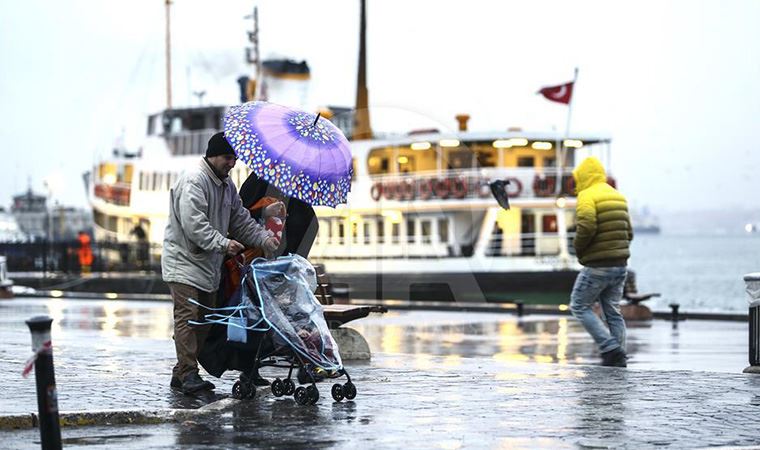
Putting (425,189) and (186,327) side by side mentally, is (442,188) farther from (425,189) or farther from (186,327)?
(186,327)

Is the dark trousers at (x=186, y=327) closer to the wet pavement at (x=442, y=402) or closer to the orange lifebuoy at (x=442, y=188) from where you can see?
the wet pavement at (x=442, y=402)

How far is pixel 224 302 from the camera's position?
9680 mm

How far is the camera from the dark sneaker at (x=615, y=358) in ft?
43.6

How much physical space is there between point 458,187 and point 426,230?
2.40 m

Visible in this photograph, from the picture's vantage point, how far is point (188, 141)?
5397cm

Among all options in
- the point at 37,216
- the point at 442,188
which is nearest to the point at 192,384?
the point at 442,188

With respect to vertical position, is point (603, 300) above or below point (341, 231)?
below

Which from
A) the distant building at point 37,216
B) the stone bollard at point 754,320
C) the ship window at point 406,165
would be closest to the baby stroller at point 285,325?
the stone bollard at point 754,320

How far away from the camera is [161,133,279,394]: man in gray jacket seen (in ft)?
30.8

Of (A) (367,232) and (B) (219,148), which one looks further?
(A) (367,232)

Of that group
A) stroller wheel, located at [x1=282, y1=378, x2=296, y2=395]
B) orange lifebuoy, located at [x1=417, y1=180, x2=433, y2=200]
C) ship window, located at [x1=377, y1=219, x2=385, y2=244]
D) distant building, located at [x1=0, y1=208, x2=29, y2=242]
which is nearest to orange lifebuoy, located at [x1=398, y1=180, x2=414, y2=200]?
orange lifebuoy, located at [x1=417, y1=180, x2=433, y2=200]

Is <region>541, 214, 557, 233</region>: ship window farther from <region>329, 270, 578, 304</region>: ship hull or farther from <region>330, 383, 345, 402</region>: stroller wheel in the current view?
<region>330, 383, 345, 402</region>: stroller wheel

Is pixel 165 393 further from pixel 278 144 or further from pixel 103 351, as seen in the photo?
pixel 103 351

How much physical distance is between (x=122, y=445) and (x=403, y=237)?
3720cm
